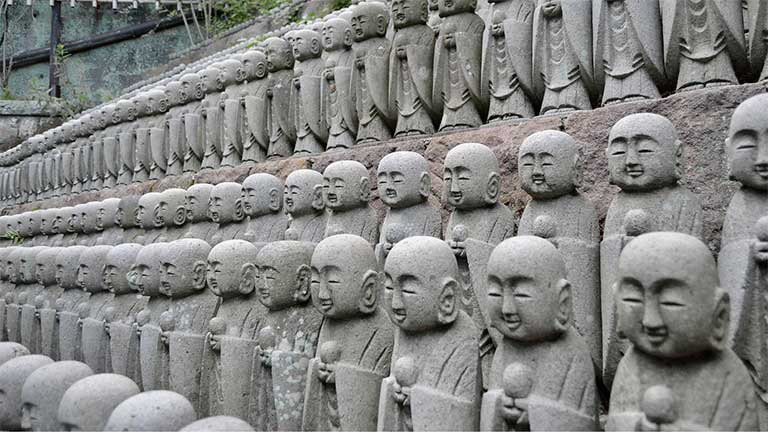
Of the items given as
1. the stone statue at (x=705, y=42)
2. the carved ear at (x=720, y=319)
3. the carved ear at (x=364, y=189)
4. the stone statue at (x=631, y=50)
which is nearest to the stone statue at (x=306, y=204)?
the carved ear at (x=364, y=189)

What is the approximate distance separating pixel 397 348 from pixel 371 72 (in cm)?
448

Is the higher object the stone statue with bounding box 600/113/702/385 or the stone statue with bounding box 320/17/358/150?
the stone statue with bounding box 320/17/358/150

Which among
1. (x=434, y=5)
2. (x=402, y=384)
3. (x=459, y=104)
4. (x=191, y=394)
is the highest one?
(x=434, y=5)

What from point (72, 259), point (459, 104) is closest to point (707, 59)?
point (459, 104)

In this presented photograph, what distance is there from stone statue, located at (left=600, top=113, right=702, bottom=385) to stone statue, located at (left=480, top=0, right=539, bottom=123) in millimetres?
2199

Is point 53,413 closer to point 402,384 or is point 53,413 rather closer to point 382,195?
point 402,384

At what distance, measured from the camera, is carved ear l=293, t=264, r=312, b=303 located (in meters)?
5.03

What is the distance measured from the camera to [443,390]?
3.62 meters

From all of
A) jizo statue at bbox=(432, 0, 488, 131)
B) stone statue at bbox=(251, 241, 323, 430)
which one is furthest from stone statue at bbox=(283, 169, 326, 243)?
jizo statue at bbox=(432, 0, 488, 131)

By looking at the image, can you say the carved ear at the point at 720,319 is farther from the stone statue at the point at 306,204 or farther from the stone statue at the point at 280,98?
the stone statue at the point at 280,98

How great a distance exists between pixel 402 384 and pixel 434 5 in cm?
467

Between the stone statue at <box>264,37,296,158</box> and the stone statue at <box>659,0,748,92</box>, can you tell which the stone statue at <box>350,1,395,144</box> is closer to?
the stone statue at <box>264,37,296,158</box>

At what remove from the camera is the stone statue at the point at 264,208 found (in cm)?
687

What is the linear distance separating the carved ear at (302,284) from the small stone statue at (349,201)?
850mm
